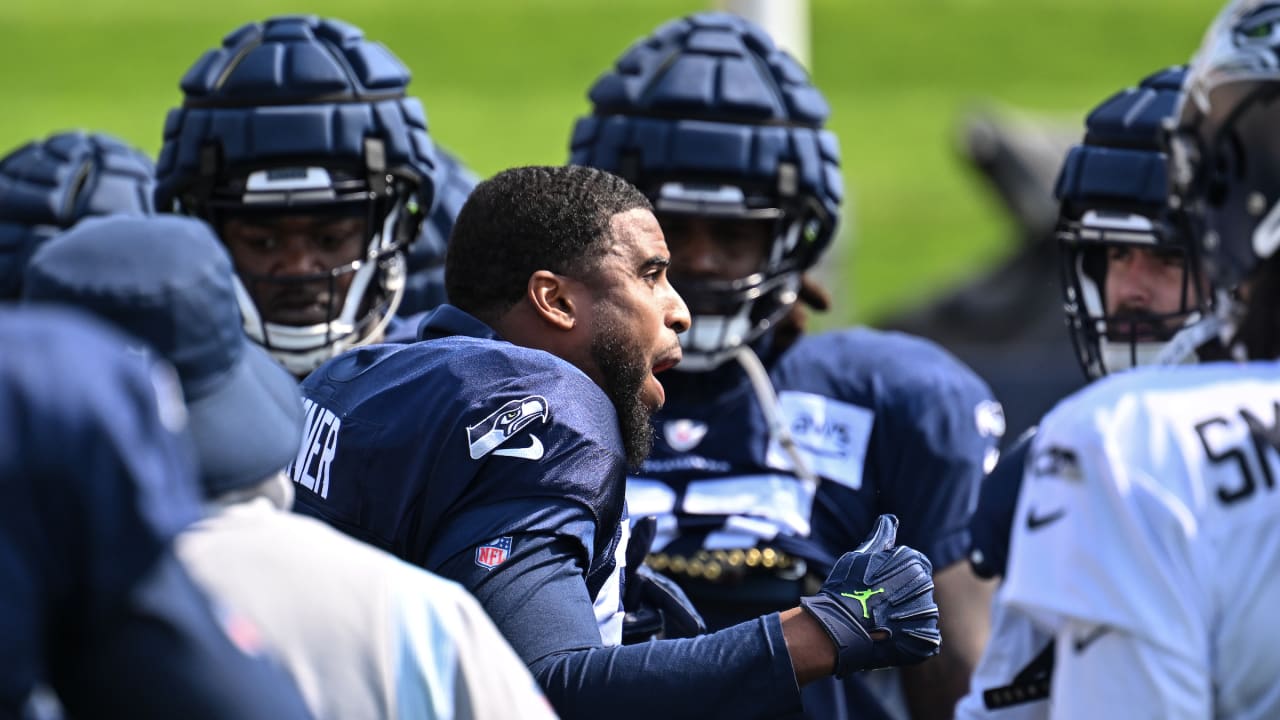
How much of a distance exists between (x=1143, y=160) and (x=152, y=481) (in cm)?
284

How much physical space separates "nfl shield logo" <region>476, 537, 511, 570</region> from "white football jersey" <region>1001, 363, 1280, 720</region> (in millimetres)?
862

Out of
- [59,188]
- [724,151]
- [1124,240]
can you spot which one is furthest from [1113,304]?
[59,188]

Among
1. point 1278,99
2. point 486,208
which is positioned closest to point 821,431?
point 486,208

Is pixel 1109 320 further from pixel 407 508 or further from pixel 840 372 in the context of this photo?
pixel 407 508

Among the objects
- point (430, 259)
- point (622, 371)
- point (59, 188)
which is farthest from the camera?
point (430, 259)

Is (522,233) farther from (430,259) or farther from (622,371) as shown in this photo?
(430,259)

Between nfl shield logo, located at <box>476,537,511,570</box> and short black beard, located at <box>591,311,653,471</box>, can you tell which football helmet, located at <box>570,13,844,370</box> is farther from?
nfl shield logo, located at <box>476,537,511,570</box>

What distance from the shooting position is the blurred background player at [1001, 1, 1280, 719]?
5.60 ft

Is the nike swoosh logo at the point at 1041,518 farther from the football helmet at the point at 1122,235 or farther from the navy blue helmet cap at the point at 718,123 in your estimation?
the navy blue helmet cap at the point at 718,123

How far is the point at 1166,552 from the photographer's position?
1.72 meters

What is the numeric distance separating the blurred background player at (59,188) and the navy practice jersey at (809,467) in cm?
161

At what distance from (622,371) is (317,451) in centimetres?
51

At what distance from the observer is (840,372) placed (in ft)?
13.4

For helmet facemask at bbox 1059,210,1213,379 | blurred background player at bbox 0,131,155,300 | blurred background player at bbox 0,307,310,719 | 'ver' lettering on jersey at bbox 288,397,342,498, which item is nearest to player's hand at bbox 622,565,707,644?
'ver' lettering on jersey at bbox 288,397,342,498
